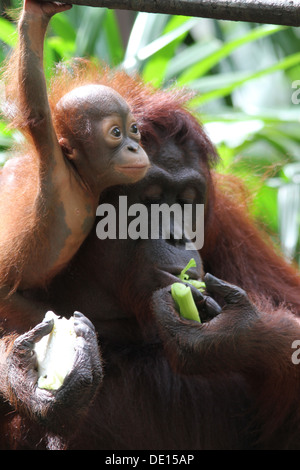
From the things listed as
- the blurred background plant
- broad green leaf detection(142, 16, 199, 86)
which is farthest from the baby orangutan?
broad green leaf detection(142, 16, 199, 86)

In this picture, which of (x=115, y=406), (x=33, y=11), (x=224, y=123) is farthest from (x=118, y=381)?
(x=224, y=123)

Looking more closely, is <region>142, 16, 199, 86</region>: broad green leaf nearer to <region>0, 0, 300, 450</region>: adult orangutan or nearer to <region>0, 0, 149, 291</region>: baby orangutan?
<region>0, 0, 300, 450</region>: adult orangutan

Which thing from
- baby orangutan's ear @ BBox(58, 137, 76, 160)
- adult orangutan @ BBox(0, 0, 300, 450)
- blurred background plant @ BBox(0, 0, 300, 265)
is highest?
blurred background plant @ BBox(0, 0, 300, 265)

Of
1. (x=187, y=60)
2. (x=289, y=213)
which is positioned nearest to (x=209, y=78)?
(x=187, y=60)

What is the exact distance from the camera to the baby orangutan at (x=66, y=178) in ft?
8.44

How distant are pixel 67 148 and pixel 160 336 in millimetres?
761

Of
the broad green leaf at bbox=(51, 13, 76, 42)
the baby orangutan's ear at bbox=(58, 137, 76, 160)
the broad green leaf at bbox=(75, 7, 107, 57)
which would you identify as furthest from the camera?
the broad green leaf at bbox=(51, 13, 76, 42)

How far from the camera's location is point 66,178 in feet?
8.53

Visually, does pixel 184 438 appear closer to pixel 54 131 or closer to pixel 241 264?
pixel 241 264

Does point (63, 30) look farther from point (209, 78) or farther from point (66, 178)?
point (66, 178)

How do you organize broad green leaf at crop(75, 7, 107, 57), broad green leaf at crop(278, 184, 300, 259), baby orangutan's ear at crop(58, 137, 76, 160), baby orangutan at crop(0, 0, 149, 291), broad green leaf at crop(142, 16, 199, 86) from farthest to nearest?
broad green leaf at crop(75, 7, 107, 57), broad green leaf at crop(142, 16, 199, 86), broad green leaf at crop(278, 184, 300, 259), baby orangutan's ear at crop(58, 137, 76, 160), baby orangutan at crop(0, 0, 149, 291)

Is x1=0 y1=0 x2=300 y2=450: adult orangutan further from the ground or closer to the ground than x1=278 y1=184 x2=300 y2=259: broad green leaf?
closer to the ground

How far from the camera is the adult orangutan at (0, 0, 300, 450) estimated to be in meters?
2.71

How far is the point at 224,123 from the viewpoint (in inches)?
221
